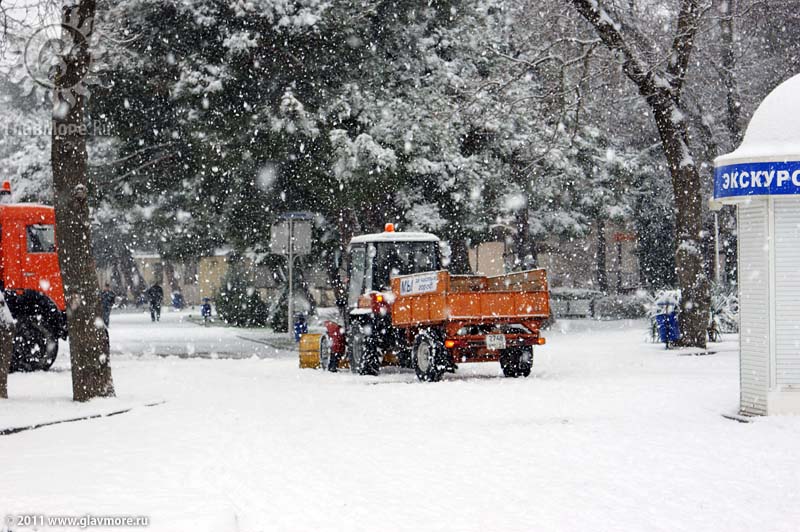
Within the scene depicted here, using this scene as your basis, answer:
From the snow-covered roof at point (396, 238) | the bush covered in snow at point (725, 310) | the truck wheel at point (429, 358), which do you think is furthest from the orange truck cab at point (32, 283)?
the bush covered in snow at point (725, 310)

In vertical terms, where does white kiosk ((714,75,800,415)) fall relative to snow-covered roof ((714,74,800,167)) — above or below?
below

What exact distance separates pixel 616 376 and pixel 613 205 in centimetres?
2855

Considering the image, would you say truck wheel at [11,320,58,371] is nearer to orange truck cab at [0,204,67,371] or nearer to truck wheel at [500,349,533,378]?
orange truck cab at [0,204,67,371]

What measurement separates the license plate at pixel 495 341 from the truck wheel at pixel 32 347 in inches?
345

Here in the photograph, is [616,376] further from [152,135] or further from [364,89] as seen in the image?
[152,135]

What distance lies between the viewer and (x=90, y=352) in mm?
16094

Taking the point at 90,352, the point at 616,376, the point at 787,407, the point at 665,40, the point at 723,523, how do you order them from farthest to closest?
1. the point at 665,40
2. the point at 616,376
3. the point at 90,352
4. the point at 787,407
5. the point at 723,523

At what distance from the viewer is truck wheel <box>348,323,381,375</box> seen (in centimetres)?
2102

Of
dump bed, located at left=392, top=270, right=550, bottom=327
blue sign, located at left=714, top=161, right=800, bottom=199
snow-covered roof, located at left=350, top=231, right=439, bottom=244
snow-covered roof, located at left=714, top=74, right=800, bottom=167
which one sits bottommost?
dump bed, located at left=392, top=270, right=550, bottom=327

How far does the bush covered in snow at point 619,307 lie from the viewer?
162 feet

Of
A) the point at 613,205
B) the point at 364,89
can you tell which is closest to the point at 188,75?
the point at 364,89

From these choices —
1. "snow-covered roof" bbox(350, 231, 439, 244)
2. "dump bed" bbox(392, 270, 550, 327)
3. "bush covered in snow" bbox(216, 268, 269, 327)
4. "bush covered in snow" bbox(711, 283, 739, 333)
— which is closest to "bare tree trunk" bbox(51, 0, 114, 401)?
"dump bed" bbox(392, 270, 550, 327)

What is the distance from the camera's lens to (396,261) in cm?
2175

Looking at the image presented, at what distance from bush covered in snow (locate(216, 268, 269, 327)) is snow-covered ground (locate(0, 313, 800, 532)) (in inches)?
967
